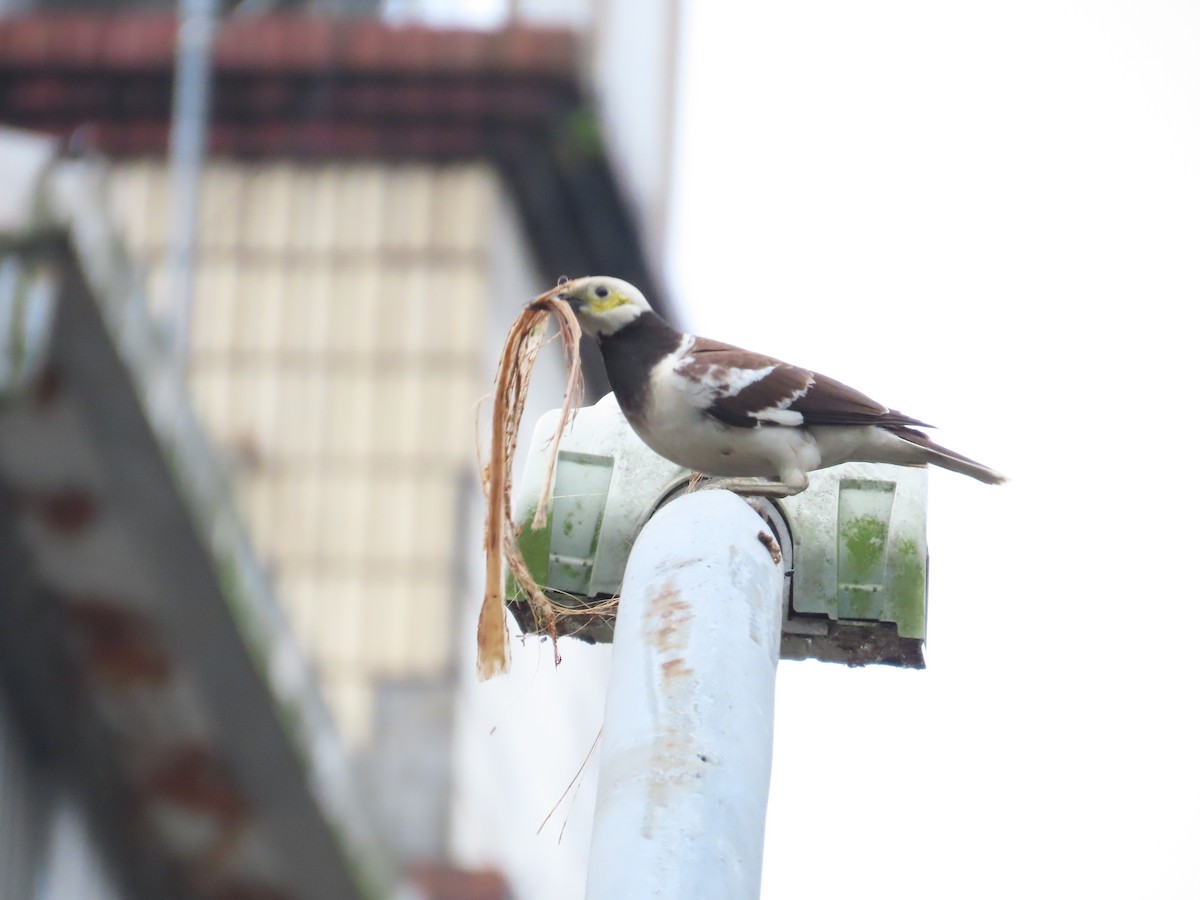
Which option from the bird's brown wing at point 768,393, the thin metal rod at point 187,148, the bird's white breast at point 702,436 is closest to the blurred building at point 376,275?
the thin metal rod at point 187,148

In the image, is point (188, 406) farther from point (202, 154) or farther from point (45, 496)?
point (202, 154)

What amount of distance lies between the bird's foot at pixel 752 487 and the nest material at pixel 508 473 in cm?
32

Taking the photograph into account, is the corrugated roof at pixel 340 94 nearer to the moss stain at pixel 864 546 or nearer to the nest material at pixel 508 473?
the moss stain at pixel 864 546

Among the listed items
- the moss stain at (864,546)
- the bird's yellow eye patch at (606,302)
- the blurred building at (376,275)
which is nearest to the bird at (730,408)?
the bird's yellow eye patch at (606,302)

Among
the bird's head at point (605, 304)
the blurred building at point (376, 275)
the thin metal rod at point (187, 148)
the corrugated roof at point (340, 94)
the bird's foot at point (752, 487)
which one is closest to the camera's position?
the bird's foot at point (752, 487)

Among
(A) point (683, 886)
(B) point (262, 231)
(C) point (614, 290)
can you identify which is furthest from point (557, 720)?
(A) point (683, 886)

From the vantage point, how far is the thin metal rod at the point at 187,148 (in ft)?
39.6

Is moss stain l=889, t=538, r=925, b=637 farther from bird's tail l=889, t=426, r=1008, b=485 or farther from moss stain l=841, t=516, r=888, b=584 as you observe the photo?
bird's tail l=889, t=426, r=1008, b=485

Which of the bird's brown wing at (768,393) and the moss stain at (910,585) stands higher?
the bird's brown wing at (768,393)

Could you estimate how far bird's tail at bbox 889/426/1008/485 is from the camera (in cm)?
511

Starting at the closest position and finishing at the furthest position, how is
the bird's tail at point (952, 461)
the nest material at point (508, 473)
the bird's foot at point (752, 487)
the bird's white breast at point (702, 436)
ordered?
1. the nest material at point (508, 473)
2. the bird's foot at point (752, 487)
3. the bird's white breast at point (702, 436)
4. the bird's tail at point (952, 461)

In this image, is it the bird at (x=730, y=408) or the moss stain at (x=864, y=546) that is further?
the bird at (x=730, y=408)

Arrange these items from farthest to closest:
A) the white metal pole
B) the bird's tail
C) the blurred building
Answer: the blurred building < the bird's tail < the white metal pole

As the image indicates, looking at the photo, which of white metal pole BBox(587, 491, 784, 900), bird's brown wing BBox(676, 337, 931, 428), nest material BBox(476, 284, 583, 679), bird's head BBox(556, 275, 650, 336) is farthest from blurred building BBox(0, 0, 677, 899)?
white metal pole BBox(587, 491, 784, 900)
